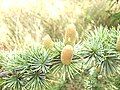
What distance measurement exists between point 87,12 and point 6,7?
3.21 ft

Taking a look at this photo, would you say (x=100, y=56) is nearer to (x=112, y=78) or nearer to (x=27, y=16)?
(x=112, y=78)

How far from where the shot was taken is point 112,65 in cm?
83

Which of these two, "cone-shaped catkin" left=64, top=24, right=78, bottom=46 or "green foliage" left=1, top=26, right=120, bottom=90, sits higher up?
"cone-shaped catkin" left=64, top=24, right=78, bottom=46

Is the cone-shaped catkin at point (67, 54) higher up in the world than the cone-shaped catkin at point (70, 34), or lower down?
lower down

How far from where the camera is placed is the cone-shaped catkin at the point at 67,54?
79cm

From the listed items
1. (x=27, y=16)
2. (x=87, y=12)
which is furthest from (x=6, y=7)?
(x=87, y=12)

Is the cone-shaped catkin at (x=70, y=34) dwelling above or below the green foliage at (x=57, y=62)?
above

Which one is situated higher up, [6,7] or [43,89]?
[6,7]

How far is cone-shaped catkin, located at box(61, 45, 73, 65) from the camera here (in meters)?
0.79

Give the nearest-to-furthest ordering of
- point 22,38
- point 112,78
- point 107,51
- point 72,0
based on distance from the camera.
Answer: point 107,51
point 112,78
point 22,38
point 72,0

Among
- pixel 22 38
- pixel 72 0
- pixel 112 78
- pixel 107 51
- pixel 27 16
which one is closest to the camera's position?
pixel 107 51

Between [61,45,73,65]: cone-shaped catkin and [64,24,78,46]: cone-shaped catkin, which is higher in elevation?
[64,24,78,46]: cone-shaped catkin

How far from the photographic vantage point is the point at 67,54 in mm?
788

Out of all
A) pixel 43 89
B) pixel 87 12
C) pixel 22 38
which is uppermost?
pixel 87 12
